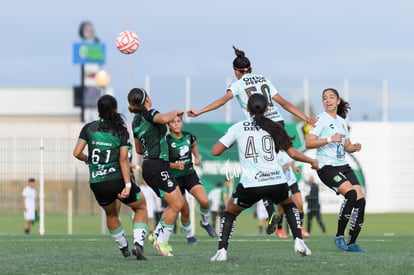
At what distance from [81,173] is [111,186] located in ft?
71.1

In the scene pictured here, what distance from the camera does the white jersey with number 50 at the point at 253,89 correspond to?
544 inches

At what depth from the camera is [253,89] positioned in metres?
13.8

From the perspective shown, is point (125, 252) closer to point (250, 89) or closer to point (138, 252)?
point (138, 252)

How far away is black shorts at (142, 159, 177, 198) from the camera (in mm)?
13492

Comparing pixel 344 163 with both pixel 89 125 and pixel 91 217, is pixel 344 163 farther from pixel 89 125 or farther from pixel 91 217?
pixel 91 217

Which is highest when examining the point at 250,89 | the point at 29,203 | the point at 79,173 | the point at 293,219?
the point at 250,89

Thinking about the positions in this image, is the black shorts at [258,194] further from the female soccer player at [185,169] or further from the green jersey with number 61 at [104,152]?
the female soccer player at [185,169]

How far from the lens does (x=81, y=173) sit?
3319 centimetres

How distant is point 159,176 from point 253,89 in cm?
178

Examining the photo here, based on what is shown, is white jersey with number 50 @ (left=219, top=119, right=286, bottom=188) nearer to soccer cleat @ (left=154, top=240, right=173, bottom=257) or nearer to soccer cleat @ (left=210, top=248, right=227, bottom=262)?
soccer cleat @ (left=210, top=248, right=227, bottom=262)

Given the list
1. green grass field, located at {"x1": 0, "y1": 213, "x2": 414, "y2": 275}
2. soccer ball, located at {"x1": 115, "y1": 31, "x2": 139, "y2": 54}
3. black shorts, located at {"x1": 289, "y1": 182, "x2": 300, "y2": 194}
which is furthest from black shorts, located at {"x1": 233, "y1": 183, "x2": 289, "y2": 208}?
black shorts, located at {"x1": 289, "y1": 182, "x2": 300, "y2": 194}

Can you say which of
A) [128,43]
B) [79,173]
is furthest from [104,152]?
[79,173]

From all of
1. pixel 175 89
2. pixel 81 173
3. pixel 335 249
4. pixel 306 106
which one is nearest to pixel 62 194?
pixel 81 173

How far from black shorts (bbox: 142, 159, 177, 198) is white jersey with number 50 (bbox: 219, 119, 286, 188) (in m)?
2.13
